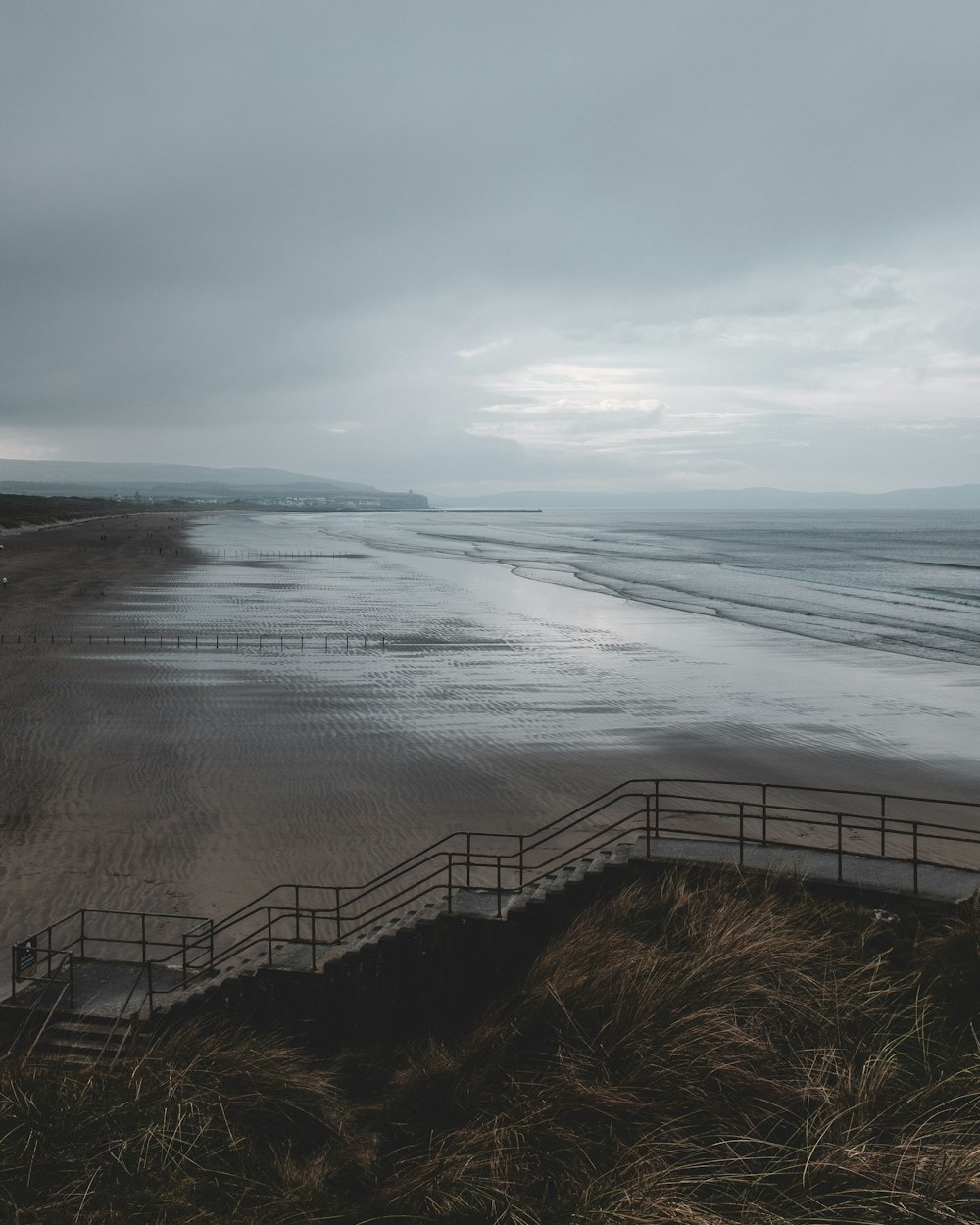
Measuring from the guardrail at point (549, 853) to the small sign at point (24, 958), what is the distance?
0.31 ft

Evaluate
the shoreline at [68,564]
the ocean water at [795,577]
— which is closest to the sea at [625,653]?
the ocean water at [795,577]

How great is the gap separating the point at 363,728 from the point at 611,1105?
62.6 feet

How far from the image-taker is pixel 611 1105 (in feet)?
24.2

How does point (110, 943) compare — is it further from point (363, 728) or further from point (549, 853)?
point (363, 728)

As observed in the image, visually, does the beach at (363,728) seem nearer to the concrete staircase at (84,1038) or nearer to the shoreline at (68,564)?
the shoreline at (68,564)

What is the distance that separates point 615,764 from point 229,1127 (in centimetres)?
1616

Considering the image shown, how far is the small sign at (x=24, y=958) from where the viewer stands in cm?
1125

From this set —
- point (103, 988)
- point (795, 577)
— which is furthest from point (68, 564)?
point (103, 988)

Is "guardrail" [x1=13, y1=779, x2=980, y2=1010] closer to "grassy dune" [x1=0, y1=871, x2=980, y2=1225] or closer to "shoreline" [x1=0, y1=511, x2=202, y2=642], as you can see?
"grassy dune" [x1=0, y1=871, x2=980, y2=1225]

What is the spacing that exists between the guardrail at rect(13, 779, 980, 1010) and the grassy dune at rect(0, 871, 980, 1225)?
5.17 feet

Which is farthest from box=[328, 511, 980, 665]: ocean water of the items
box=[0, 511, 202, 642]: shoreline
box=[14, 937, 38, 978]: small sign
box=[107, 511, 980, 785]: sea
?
box=[14, 937, 38, 978]: small sign

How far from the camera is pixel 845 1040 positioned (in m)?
7.86

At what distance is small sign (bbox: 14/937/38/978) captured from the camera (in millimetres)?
11249

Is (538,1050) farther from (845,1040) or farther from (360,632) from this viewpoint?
(360,632)
